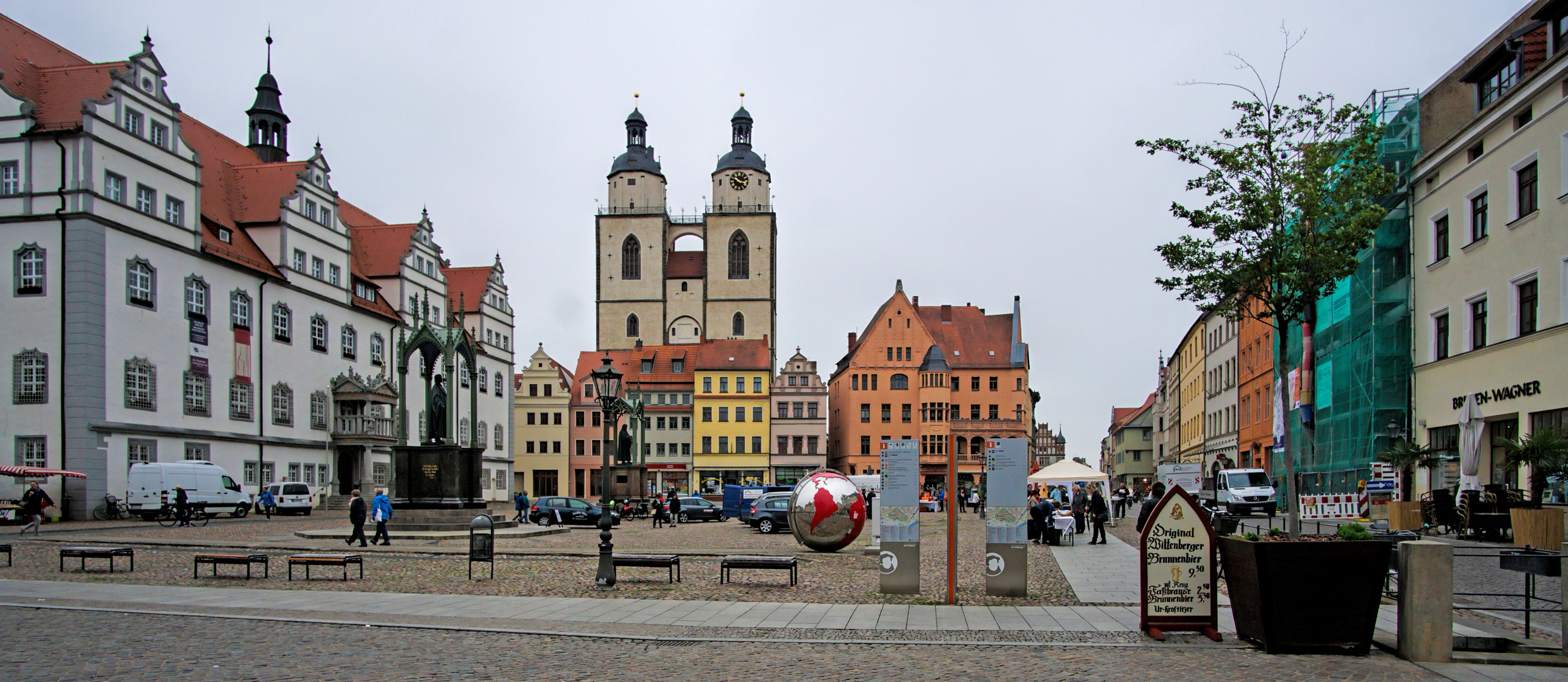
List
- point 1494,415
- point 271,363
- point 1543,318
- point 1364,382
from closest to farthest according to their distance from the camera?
point 1543,318, point 1494,415, point 1364,382, point 271,363

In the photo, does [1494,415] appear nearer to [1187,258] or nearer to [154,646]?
[1187,258]

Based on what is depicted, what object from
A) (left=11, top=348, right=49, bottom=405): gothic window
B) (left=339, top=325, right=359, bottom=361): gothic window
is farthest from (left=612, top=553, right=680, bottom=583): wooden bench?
(left=339, top=325, right=359, bottom=361): gothic window

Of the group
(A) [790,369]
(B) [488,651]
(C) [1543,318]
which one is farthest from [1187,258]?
(A) [790,369]

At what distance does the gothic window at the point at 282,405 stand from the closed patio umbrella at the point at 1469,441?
46.1m

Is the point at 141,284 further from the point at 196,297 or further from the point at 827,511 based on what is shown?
the point at 827,511

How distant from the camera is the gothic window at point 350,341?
195 ft

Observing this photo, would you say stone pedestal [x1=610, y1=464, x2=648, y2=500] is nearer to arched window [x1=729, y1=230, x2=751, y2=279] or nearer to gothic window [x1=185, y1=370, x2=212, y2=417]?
gothic window [x1=185, y1=370, x2=212, y2=417]

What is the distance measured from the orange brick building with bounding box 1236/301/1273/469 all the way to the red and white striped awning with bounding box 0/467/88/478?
48.1 meters

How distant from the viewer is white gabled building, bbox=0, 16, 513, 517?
39.0m

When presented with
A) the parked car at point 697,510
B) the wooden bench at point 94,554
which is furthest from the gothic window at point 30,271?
the wooden bench at point 94,554

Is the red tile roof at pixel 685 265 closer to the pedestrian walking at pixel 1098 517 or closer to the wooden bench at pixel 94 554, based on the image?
the pedestrian walking at pixel 1098 517

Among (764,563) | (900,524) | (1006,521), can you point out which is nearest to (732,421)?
(764,563)

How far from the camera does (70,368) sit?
39031 mm

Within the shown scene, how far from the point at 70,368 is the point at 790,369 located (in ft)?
188
